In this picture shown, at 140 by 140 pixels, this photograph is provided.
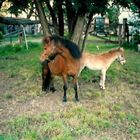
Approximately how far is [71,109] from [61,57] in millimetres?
1214

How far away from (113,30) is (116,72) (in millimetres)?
15682

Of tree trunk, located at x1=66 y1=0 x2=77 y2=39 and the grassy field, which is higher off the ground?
tree trunk, located at x1=66 y1=0 x2=77 y2=39

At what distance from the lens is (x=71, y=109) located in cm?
861

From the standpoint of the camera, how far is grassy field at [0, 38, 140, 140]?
24.5 feet

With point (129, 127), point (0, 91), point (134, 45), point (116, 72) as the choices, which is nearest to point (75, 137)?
point (129, 127)

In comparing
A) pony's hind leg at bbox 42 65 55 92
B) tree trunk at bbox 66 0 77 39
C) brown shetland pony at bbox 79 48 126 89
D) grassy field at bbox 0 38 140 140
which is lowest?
grassy field at bbox 0 38 140 140

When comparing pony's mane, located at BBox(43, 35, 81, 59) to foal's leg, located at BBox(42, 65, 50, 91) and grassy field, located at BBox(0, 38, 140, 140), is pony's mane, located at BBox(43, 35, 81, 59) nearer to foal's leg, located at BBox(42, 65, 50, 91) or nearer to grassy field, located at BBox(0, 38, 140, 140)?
foal's leg, located at BBox(42, 65, 50, 91)

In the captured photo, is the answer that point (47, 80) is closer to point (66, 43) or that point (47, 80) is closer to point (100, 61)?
point (66, 43)

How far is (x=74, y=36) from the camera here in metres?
11.8

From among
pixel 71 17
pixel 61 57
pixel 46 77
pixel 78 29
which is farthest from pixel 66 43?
pixel 71 17

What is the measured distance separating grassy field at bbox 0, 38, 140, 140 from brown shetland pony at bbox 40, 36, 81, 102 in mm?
677

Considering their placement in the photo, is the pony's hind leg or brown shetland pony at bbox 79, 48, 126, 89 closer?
the pony's hind leg

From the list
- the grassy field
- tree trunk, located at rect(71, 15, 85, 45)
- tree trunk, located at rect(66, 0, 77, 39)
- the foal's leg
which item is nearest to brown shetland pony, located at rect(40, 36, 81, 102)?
the foal's leg

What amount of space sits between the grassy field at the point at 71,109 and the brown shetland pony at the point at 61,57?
2.22 ft
